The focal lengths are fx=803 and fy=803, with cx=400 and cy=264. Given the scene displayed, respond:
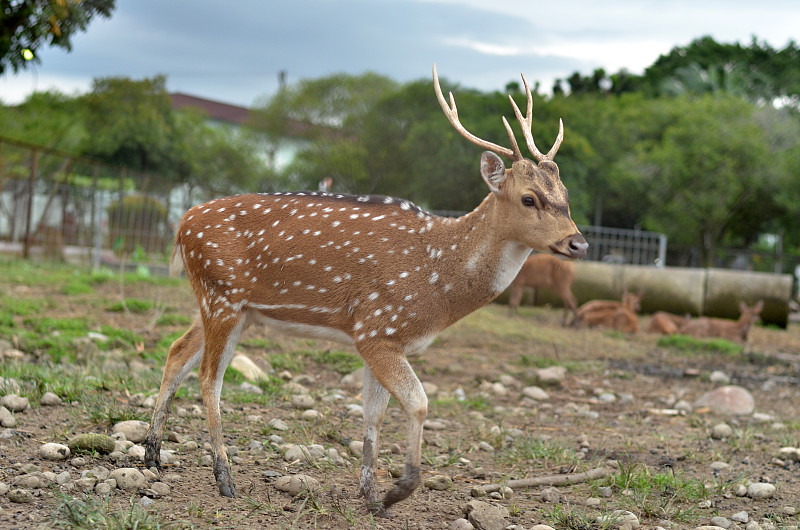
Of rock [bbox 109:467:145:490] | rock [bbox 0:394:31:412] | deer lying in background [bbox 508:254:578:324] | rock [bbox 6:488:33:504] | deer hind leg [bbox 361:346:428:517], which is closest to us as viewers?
rock [bbox 6:488:33:504]

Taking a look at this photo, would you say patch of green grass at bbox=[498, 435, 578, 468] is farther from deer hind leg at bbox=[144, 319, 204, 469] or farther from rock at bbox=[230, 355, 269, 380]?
rock at bbox=[230, 355, 269, 380]

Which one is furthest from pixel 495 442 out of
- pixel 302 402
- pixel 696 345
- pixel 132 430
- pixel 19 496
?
pixel 696 345

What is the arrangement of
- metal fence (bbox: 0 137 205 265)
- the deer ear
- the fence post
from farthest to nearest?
metal fence (bbox: 0 137 205 265) → the fence post → the deer ear

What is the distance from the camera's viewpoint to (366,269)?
4277 millimetres

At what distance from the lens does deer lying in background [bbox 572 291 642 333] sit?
13352mm

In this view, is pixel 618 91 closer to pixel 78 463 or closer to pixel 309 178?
pixel 309 178

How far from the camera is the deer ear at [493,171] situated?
427 cm

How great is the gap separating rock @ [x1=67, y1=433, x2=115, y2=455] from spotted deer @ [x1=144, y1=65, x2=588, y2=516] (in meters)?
0.26

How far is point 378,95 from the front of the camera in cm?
3362

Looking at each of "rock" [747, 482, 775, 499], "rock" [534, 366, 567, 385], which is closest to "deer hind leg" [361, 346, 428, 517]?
"rock" [747, 482, 775, 499]

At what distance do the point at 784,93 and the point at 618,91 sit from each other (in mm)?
8479

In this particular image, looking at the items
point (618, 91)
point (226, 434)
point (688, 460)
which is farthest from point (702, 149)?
point (226, 434)

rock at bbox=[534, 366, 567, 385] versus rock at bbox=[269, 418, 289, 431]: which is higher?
rock at bbox=[269, 418, 289, 431]

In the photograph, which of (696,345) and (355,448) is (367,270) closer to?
(355,448)
